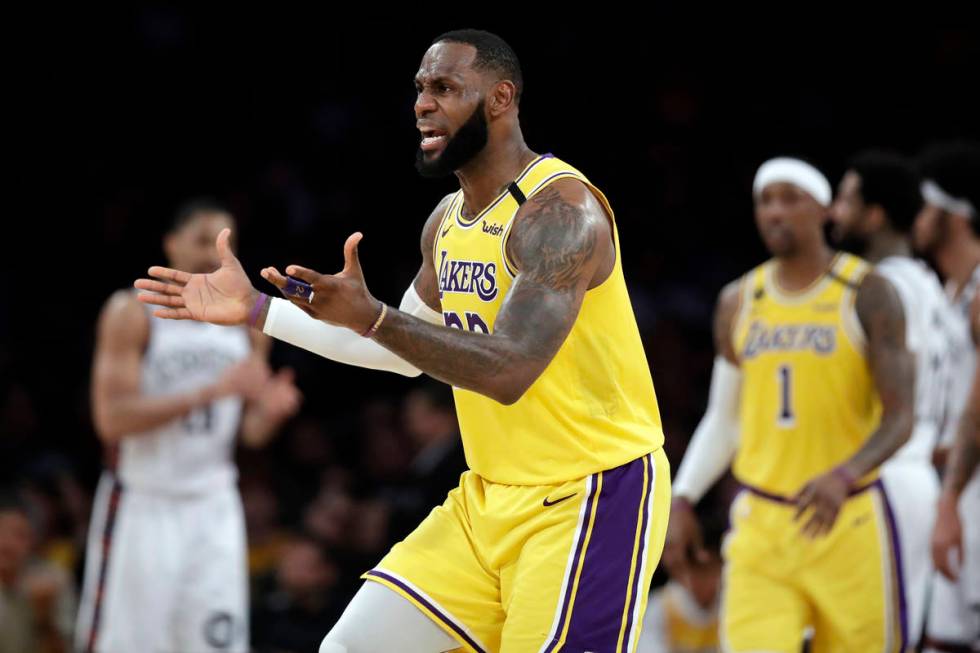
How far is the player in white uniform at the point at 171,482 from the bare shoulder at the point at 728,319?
2051 millimetres

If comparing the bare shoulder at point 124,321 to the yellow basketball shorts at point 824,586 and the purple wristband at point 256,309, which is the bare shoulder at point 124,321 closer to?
the yellow basketball shorts at point 824,586

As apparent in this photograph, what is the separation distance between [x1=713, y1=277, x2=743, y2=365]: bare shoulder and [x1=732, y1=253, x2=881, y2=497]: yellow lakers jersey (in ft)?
0.51

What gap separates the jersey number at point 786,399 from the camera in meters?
6.09

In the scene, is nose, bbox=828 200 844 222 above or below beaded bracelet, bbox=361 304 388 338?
above

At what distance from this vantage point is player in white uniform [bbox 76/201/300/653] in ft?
22.7

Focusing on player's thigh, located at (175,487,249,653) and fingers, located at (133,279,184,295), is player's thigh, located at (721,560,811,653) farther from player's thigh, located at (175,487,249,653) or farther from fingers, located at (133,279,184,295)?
fingers, located at (133,279,184,295)

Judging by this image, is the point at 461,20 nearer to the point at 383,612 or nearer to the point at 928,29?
the point at 928,29

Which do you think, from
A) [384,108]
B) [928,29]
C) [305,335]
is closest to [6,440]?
[384,108]

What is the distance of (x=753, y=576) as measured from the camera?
5.99 meters

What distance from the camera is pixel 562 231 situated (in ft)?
12.9

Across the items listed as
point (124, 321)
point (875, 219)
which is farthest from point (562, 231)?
point (124, 321)

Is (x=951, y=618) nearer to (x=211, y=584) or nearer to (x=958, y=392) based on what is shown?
(x=958, y=392)

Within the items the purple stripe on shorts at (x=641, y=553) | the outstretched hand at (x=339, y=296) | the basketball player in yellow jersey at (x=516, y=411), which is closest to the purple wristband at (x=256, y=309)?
the basketball player in yellow jersey at (x=516, y=411)

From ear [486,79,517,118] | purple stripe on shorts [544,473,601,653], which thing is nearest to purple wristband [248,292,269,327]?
ear [486,79,517,118]
